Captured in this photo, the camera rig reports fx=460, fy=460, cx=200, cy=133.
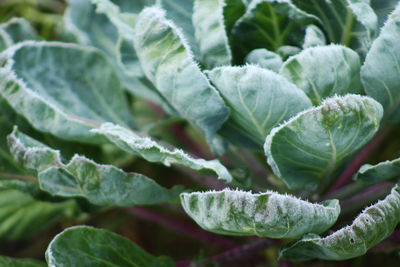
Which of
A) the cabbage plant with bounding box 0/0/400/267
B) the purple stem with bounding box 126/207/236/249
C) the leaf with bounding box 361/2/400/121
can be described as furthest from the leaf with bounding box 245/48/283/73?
the purple stem with bounding box 126/207/236/249

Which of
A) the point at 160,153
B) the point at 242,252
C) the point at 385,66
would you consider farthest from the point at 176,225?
the point at 385,66

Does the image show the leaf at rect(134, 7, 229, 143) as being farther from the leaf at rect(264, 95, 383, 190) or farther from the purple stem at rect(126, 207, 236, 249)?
the purple stem at rect(126, 207, 236, 249)

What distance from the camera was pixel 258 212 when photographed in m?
0.50

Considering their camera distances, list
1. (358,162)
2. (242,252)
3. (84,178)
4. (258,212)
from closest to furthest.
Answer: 1. (258,212)
2. (84,178)
3. (242,252)
4. (358,162)

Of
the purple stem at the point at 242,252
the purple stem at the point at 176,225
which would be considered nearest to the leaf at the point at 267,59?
the purple stem at the point at 242,252

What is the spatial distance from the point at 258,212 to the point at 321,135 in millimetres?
120

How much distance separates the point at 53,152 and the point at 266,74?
31cm

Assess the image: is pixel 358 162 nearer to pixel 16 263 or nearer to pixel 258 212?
pixel 258 212

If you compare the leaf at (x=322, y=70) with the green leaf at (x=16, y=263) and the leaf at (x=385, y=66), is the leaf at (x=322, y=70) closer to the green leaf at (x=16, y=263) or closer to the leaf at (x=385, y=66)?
the leaf at (x=385, y=66)

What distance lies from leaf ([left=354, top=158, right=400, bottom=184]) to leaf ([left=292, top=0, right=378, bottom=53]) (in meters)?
0.17

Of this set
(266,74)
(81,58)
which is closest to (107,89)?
(81,58)

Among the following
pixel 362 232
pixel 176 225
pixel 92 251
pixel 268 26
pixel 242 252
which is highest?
pixel 268 26

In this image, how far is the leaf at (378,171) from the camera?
1.88 feet

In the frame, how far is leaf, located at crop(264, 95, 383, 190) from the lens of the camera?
0.51 m
